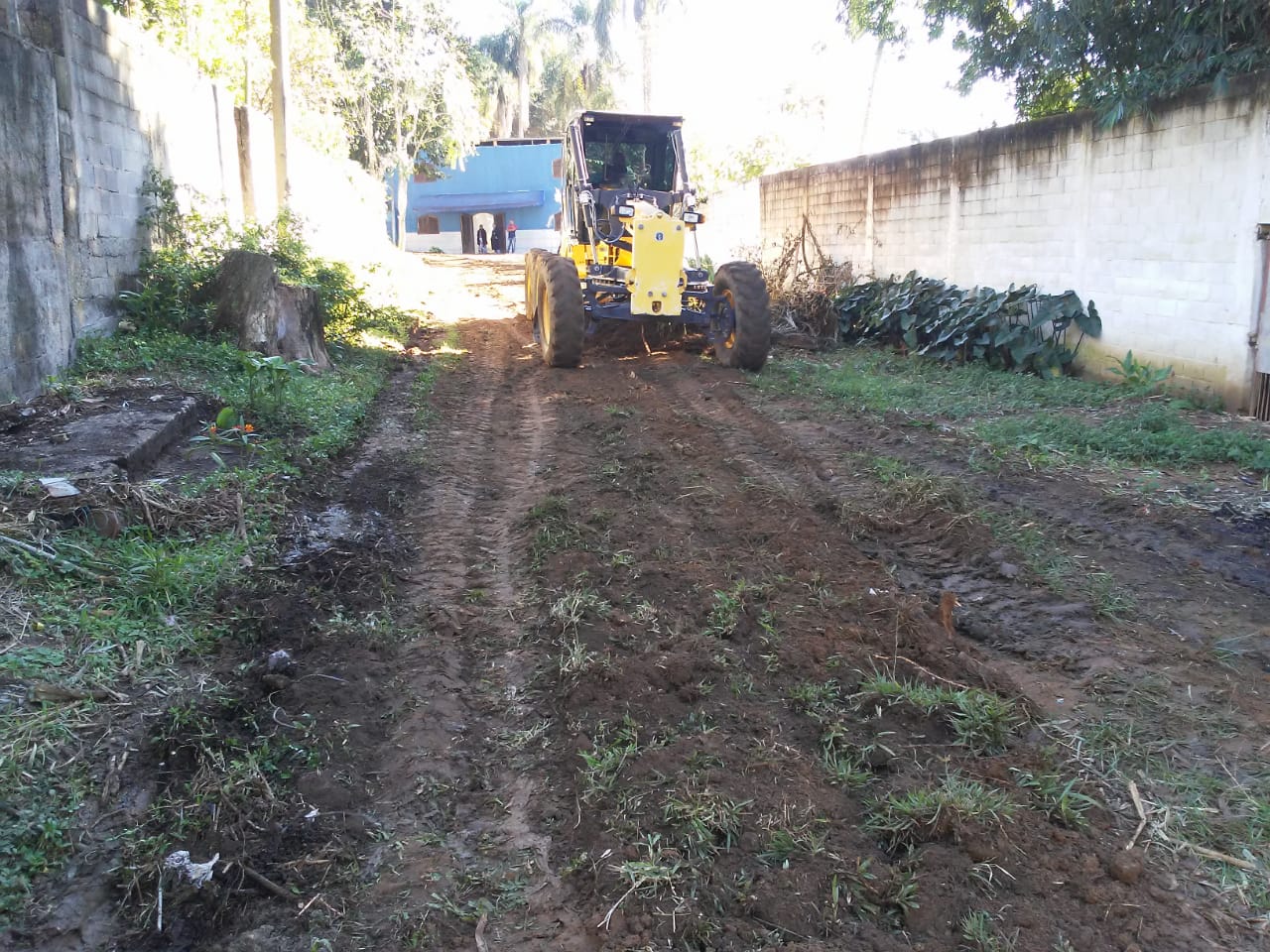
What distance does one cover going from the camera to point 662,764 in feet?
11.2

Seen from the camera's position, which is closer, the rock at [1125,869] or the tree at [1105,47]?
the rock at [1125,869]

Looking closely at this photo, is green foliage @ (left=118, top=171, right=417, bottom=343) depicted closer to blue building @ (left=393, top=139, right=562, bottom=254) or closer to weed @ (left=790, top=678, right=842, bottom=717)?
weed @ (left=790, top=678, right=842, bottom=717)

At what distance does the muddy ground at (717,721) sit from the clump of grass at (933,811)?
14mm

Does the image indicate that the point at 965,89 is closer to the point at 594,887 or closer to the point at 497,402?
the point at 497,402

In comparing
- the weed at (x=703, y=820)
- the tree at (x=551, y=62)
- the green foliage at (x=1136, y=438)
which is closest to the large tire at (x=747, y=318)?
the green foliage at (x=1136, y=438)

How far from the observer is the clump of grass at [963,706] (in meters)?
3.64

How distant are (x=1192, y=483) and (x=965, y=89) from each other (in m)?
8.92

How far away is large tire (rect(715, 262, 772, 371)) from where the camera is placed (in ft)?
35.9

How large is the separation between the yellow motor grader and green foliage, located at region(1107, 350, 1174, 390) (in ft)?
12.7

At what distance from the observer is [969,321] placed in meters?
12.1

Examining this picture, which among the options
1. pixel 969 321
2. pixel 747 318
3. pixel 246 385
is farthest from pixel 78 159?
pixel 969 321

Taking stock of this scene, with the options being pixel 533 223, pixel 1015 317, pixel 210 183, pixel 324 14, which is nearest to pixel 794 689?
pixel 1015 317

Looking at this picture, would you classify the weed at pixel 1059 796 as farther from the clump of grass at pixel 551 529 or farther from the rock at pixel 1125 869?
the clump of grass at pixel 551 529

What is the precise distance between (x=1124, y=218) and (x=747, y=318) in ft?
14.1
